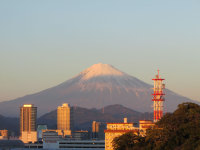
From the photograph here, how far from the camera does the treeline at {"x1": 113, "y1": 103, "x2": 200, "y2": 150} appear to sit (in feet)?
374

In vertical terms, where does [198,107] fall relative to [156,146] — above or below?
above

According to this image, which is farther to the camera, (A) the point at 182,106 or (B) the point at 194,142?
(A) the point at 182,106

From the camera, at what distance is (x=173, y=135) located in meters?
117

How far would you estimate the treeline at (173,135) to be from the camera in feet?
374

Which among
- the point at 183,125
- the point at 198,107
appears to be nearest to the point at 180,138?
the point at 183,125

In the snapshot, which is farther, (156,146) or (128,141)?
(128,141)

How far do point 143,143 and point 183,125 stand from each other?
955cm

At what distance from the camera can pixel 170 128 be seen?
386ft

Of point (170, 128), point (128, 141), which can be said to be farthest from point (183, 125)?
point (128, 141)

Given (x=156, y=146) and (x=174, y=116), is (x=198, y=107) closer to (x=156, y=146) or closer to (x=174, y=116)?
(x=174, y=116)

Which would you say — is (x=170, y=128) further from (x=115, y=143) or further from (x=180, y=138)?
(x=115, y=143)

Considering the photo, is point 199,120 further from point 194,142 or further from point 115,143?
point 115,143

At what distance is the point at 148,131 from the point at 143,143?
8.78ft

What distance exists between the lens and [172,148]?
11506cm
